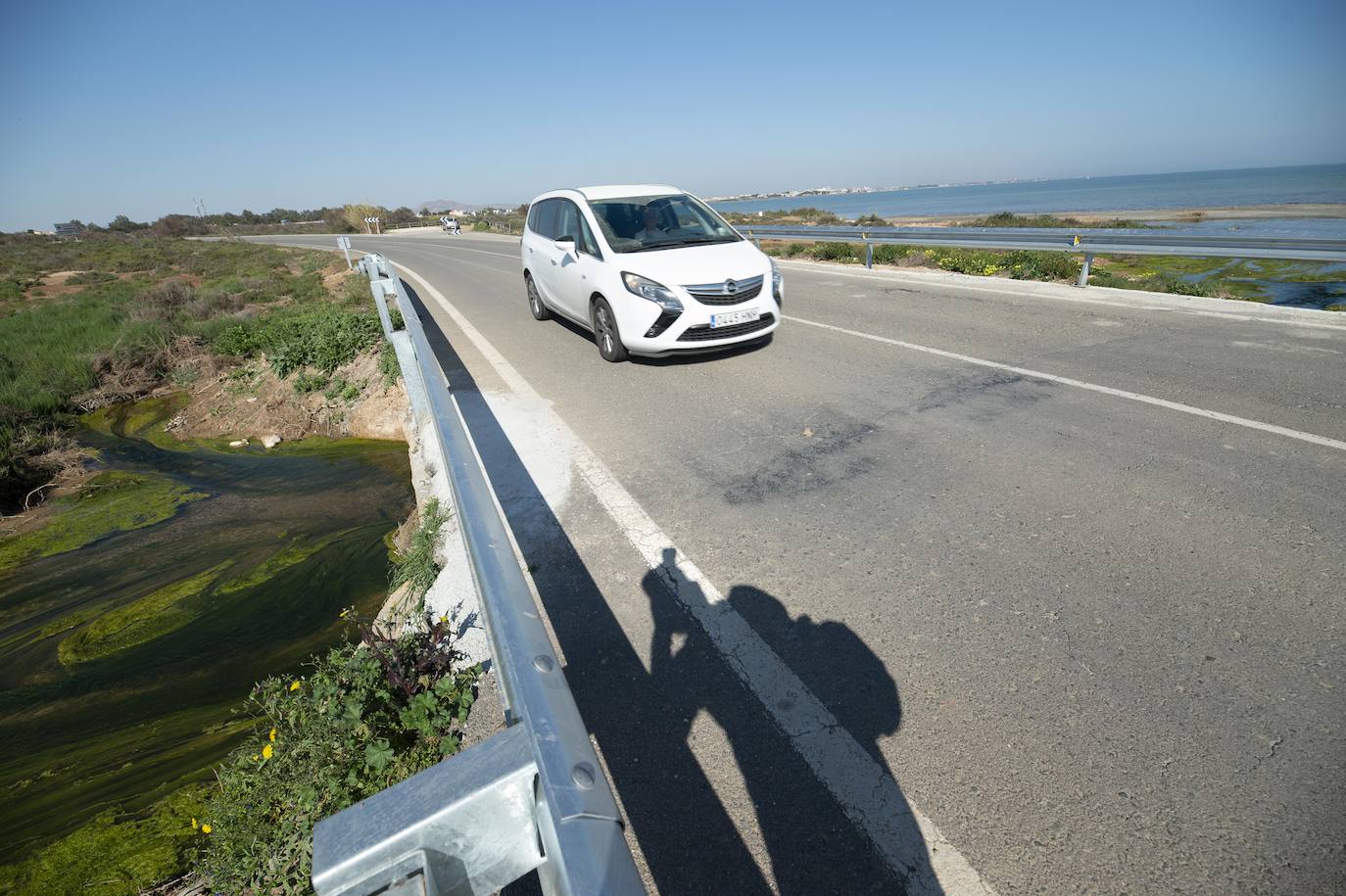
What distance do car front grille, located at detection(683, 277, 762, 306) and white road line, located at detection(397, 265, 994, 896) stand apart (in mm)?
3421

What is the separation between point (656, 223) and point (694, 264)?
4.20 ft

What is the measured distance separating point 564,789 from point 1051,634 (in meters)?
2.67

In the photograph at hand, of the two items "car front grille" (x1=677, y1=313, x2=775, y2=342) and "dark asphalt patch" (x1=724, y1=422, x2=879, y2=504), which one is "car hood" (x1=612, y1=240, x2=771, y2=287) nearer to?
"car front grille" (x1=677, y1=313, x2=775, y2=342)

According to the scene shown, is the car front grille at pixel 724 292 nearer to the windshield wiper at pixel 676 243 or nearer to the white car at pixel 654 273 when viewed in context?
the white car at pixel 654 273

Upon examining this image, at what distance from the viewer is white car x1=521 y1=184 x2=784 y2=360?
6.71 metres

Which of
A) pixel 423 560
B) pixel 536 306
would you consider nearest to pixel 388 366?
pixel 536 306

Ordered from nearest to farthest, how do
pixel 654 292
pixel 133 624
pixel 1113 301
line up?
pixel 133 624
pixel 654 292
pixel 1113 301

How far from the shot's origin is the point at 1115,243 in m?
10.1

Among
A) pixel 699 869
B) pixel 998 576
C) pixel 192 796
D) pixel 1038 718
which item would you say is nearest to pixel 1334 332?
pixel 998 576

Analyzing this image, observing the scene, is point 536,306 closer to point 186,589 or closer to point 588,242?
point 588,242

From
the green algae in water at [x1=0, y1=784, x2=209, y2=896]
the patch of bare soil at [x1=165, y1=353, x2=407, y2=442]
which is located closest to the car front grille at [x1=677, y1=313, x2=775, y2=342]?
the patch of bare soil at [x1=165, y1=353, x2=407, y2=442]

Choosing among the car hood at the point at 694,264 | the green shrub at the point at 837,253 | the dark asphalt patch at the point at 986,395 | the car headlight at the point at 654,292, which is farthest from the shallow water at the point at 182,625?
the green shrub at the point at 837,253

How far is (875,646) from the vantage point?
2.80m

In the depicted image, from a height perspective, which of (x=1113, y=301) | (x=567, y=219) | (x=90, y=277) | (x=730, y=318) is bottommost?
(x=1113, y=301)
